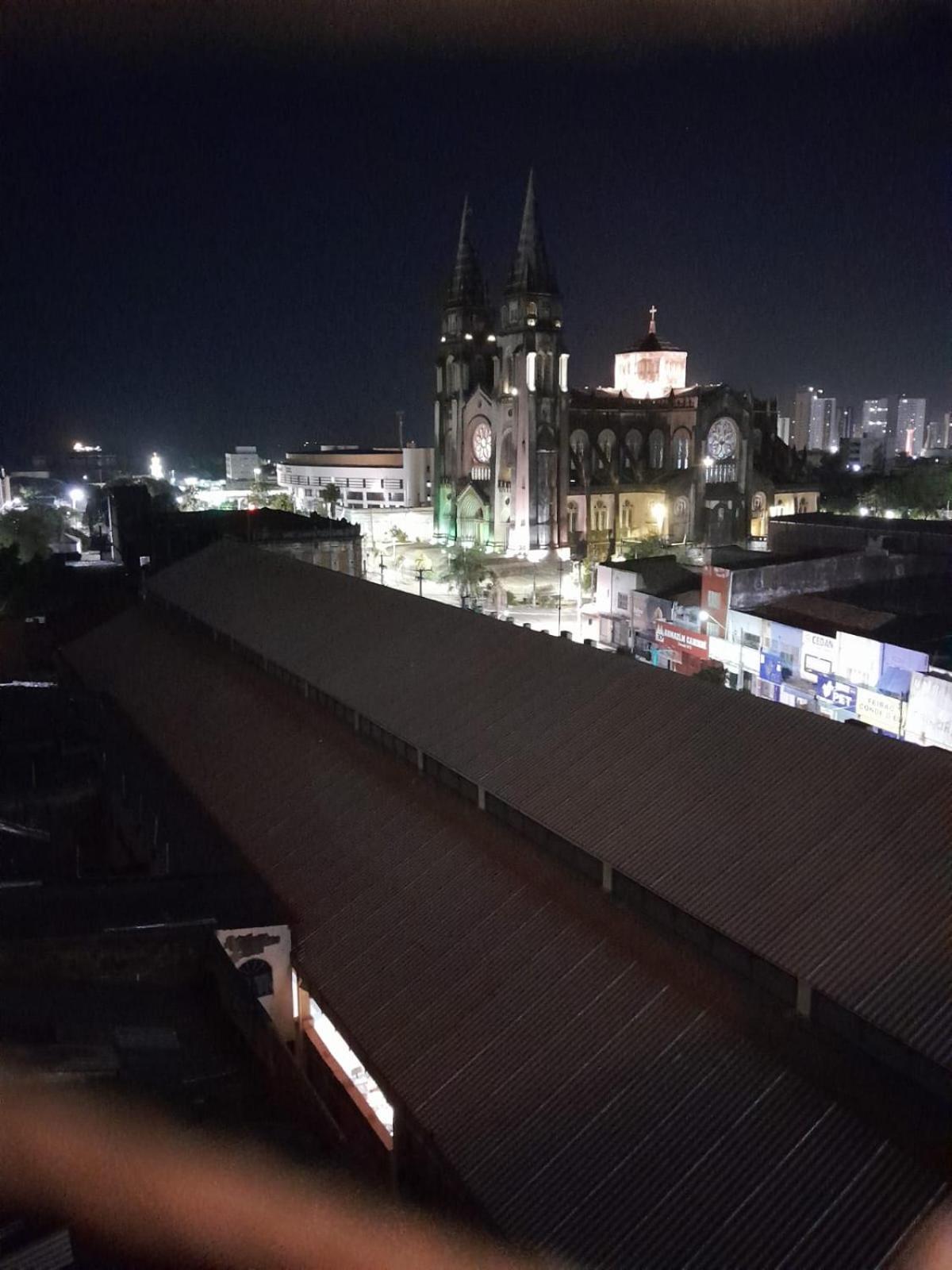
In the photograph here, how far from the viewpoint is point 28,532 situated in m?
62.1

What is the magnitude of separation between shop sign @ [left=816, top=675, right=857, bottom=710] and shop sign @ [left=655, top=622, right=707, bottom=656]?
17.3ft

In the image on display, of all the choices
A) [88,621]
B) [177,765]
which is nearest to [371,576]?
[88,621]

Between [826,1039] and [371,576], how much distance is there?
5413 cm

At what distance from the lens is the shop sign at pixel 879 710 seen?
26.5 meters

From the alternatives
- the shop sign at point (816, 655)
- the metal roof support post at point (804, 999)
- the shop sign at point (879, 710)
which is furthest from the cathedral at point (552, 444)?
the metal roof support post at point (804, 999)

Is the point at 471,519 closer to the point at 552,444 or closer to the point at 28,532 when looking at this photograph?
the point at 552,444

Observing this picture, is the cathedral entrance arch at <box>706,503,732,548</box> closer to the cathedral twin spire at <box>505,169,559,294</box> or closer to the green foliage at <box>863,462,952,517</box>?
the green foliage at <box>863,462,952,517</box>

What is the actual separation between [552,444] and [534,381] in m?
4.36

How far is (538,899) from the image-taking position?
13000mm

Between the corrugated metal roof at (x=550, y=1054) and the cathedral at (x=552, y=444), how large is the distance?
49.0m

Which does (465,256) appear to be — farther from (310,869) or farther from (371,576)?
(310,869)

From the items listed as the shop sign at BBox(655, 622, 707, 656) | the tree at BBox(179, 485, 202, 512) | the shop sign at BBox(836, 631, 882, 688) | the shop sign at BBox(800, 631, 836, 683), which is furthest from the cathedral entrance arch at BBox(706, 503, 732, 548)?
the tree at BBox(179, 485, 202, 512)

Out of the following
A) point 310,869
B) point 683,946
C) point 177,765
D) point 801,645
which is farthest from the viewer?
point 801,645

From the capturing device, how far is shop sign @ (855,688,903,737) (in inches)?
1044
